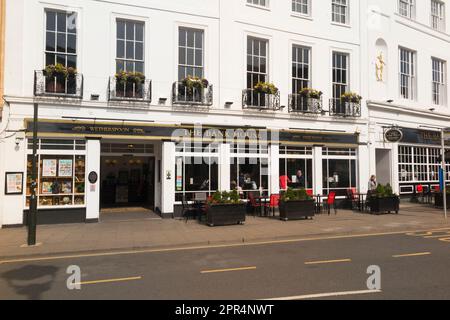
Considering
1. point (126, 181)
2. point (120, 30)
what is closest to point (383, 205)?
point (126, 181)

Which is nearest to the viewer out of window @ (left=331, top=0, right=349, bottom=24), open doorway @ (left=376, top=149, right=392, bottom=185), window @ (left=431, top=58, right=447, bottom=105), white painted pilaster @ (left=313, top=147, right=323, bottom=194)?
white painted pilaster @ (left=313, top=147, right=323, bottom=194)

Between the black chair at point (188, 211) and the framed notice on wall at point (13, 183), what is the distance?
6019 millimetres

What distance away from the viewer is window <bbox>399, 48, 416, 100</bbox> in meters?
21.3

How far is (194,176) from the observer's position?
15141mm

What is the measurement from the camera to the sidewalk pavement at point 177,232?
9.37 metres

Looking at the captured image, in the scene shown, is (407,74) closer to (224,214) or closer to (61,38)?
(224,214)

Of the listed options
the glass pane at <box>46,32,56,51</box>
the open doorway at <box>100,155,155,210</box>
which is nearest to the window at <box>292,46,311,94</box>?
the open doorway at <box>100,155,155,210</box>

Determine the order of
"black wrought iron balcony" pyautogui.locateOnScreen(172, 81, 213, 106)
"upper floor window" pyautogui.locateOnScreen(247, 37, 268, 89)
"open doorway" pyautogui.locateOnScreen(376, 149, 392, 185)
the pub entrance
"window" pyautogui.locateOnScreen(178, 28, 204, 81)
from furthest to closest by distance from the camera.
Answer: "open doorway" pyautogui.locateOnScreen(376, 149, 392, 185) < the pub entrance < "upper floor window" pyautogui.locateOnScreen(247, 37, 268, 89) < "window" pyautogui.locateOnScreen(178, 28, 204, 81) < "black wrought iron balcony" pyautogui.locateOnScreen(172, 81, 213, 106)

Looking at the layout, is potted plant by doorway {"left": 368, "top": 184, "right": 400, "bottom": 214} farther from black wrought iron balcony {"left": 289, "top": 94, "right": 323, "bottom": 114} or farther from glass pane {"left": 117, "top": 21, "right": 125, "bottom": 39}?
glass pane {"left": 117, "top": 21, "right": 125, "bottom": 39}

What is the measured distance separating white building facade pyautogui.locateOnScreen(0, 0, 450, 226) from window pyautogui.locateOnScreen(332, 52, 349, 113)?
0.08 metres

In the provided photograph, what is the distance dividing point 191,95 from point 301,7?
7.87 meters

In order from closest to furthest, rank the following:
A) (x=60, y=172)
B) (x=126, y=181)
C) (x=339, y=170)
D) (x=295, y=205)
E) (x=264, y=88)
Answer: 1. (x=60, y=172)
2. (x=295, y=205)
3. (x=264, y=88)
4. (x=339, y=170)
5. (x=126, y=181)

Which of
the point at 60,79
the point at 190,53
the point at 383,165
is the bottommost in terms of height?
the point at 383,165

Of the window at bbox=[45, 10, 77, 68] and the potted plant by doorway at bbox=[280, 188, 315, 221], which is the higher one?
the window at bbox=[45, 10, 77, 68]
